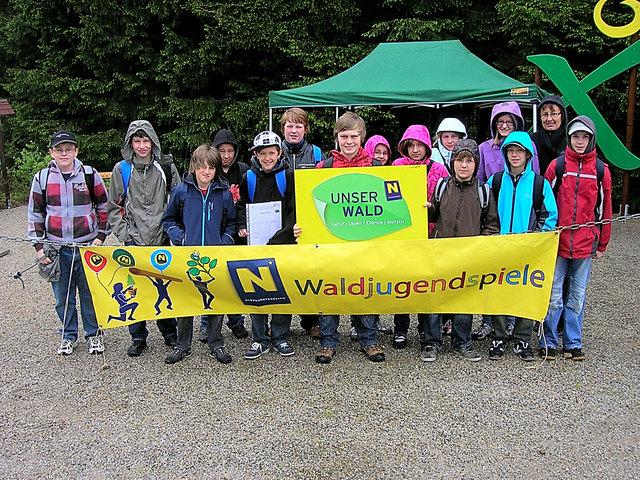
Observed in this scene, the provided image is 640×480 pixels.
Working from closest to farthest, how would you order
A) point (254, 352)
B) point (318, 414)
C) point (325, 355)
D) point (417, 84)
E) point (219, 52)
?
point (318, 414) → point (325, 355) → point (254, 352) → point (417, 84) → point (219, 52)

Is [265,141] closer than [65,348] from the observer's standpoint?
Yes

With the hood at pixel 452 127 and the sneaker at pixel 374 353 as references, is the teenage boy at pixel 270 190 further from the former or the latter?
the hood at pixel 452 127

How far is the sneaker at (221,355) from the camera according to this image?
4836 millimetres

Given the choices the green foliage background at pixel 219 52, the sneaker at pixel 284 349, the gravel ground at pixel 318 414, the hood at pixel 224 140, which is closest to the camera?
the gravel ground at pixel 318 414

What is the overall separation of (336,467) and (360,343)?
1.75 metres

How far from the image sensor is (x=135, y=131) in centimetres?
481

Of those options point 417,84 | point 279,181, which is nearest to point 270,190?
point 279,181

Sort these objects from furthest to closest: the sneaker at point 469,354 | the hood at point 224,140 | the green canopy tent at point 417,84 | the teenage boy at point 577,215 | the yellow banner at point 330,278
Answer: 1. the green canopy tent at point 417,84
2. the hood at point 224,140
3. the sneaker at point 469,354
4. the teenage boy at point 577,215
5. the yellow banner at point 330,278

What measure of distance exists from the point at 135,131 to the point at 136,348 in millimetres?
1889

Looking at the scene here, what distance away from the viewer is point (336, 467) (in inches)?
130

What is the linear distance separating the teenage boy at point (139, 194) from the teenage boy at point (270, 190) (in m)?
0.71

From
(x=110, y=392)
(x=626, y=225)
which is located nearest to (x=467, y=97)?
(x=626, y=225)

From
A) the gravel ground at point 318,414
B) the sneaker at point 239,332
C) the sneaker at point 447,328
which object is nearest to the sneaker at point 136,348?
the gravel ground at point 318,414

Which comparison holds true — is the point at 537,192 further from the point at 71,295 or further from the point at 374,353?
the point at 71,295
